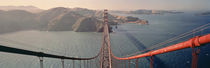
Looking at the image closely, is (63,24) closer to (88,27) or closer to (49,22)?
(49,22)

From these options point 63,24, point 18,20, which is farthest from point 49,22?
point 18,20

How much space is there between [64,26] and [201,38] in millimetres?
56202

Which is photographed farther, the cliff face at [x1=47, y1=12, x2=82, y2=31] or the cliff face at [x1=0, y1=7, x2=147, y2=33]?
the cliff face at [x1=47, y1=12, x2=82, y2=31]

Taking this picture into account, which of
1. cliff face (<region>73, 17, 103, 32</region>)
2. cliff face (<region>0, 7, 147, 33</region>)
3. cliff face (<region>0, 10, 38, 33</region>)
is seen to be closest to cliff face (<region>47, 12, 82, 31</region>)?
cliff face (<region>0, 7, 147, 33</region>)

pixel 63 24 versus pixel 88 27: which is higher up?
pixel 63 24

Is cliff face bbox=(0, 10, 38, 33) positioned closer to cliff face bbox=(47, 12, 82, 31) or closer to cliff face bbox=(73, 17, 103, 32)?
cliff face bbox=(47, 12, 82, 31)

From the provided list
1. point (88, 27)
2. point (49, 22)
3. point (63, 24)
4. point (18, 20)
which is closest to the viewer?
point (88, 27)

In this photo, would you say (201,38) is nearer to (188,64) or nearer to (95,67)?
(95,67)

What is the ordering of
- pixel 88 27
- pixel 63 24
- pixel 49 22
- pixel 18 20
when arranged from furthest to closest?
pixel 18 20 → pixel 49 22 → pixel 63 24 → pixel 88 27

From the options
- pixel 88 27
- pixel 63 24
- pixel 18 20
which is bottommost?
pixel 88 27

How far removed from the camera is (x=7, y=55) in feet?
76.5

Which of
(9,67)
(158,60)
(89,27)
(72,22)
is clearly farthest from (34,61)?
(72,22)

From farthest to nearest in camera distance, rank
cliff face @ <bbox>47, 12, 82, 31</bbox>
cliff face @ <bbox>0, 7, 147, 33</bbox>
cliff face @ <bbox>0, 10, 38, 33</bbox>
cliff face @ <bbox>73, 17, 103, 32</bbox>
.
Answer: cliff face @ <bbox>0, 10, 38, 33</bbox>
cliff face @ <bbox>47, 12, 82, 31</bbox>
cliff face @ <bbox>0, 7, 147, 33</bbox>
cliff face @ <bbox>73, 17, 103, 32</bbox>

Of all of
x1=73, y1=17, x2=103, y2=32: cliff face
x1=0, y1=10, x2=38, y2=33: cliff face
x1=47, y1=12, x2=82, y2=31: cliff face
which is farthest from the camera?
x1=0, y1=10, x2=38, y2=33: cliff face
